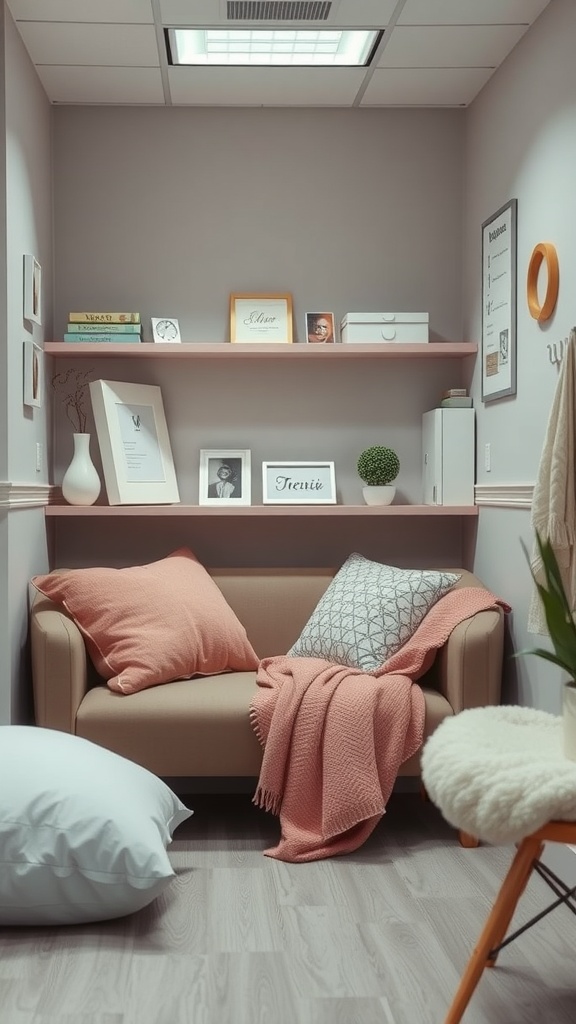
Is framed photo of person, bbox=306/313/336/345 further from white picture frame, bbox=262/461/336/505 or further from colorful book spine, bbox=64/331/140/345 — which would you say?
colorful book spine, bbox=64/331/140/345

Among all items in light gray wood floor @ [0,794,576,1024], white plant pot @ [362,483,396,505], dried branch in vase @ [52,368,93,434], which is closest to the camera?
light gray wood floor @ [0,794,576,1024]

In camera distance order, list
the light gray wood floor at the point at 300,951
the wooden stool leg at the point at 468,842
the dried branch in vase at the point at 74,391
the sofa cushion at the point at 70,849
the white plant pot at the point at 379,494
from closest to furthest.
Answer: the light gray wood floor at the point at 300,951
the sofa cushion at the point at 70,849
the wooden stool leg at the point at 468,842
the white plant pot at the point at 379,494
the dried branch in vase at the point at 74,391

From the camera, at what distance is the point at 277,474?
12.9 feet

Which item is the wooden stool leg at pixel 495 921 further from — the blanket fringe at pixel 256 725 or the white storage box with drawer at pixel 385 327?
the white storage box with drawer at pixel 385 327

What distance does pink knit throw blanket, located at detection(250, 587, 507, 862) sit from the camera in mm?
2945

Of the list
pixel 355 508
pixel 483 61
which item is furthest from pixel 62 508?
pixel 483 61

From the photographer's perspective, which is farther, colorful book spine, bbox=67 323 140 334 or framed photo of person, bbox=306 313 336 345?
framed photo of person, bbox=306 313 336 345

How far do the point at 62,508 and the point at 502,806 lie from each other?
2293 millimetres

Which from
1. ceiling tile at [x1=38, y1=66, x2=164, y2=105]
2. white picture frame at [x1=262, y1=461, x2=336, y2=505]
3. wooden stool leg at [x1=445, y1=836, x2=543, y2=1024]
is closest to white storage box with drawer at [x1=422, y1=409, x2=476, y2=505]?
white picture frame at [x1=262, y1=461, x2=336, y2=505]

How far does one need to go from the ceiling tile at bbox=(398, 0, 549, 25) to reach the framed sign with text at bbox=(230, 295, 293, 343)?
3.62 ft

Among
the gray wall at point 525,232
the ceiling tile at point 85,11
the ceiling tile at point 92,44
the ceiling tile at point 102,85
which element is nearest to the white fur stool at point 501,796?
the gray wall at point 525,232

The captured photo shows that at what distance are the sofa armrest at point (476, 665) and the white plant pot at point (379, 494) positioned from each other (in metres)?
0.77

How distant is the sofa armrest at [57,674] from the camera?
10.3 ft

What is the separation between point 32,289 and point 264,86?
1139 millimetres
